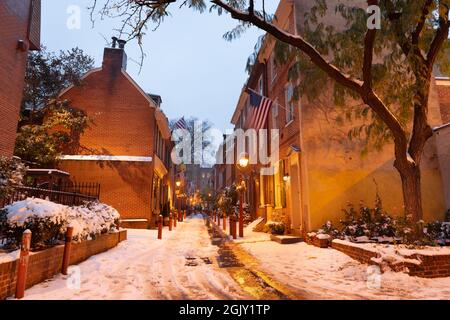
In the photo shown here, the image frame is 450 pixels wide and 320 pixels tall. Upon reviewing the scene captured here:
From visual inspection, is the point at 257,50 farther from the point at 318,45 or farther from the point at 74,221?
the point at 74,221

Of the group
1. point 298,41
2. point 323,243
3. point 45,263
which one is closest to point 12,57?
point 45,263

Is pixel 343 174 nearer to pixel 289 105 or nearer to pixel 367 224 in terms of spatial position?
pixel 367 224

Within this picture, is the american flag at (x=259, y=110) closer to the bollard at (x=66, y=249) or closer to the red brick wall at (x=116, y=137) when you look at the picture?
the red brick wall at (x=116, y=137)

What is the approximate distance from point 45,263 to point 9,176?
7.31ft

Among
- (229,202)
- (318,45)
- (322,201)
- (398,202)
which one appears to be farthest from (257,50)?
(229,202)

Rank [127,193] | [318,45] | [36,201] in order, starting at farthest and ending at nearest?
[127,193], [318,45], [36,201]

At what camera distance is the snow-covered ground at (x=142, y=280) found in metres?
4.69

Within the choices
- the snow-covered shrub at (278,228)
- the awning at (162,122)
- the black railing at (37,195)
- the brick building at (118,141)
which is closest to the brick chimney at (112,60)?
the brick building at (118,141)

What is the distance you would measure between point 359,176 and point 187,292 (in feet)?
29.2

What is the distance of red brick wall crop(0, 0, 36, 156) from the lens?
453 inches

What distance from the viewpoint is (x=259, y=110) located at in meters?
13.2

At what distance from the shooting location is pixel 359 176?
454 inches

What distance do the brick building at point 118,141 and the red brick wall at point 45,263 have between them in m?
8.94
